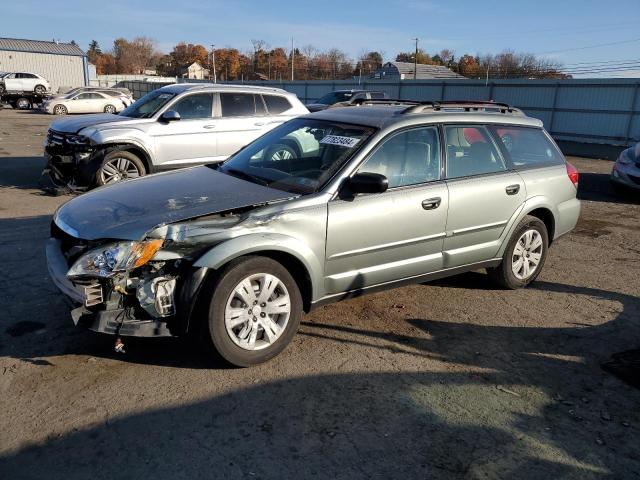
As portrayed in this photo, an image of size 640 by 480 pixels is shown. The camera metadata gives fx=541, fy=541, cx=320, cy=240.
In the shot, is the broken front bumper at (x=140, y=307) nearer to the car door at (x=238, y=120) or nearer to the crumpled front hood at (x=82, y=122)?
the crumpled front hood at (x=82, y=122)

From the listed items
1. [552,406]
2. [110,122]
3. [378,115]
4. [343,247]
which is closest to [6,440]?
[343,247]

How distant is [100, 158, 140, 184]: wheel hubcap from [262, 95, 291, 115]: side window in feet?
9.05

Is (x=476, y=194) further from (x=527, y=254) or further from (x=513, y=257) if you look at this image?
(x=527, y=254)

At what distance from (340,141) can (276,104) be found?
6.04m

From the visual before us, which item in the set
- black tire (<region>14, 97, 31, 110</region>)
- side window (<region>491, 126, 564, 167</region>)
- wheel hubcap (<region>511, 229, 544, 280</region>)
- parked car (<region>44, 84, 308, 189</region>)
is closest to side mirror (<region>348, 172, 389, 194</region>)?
side window (<region>491, 126, 564, 167</region>)

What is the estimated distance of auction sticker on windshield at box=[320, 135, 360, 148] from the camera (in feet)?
14.4

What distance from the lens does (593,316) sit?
15.9 feet

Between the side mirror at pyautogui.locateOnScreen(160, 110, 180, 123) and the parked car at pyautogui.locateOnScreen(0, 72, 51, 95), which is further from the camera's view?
the parked car at pyautogui.locateOnScreen(0, 72, 51, 95)

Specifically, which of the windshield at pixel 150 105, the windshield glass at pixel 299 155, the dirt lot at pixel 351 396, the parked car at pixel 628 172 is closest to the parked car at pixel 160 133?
the windshield at pixel 150 105

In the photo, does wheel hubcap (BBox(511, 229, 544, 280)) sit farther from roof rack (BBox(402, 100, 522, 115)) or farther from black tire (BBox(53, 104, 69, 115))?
black tire (BBox(53, 104, 69, 115))

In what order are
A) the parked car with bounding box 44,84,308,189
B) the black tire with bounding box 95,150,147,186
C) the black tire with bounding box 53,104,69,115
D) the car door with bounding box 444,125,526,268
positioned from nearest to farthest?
the car door with bounding box 444,125,526,268 < the black tire with bounding box 95,150,147,186 < the parked car with bounding box 44,84,308,189 < the black tire with bounding box 53,104,69,115

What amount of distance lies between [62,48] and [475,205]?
64.7 metres

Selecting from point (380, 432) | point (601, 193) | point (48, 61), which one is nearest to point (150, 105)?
point (380, 432)

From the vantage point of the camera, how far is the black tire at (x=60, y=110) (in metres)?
30.0
